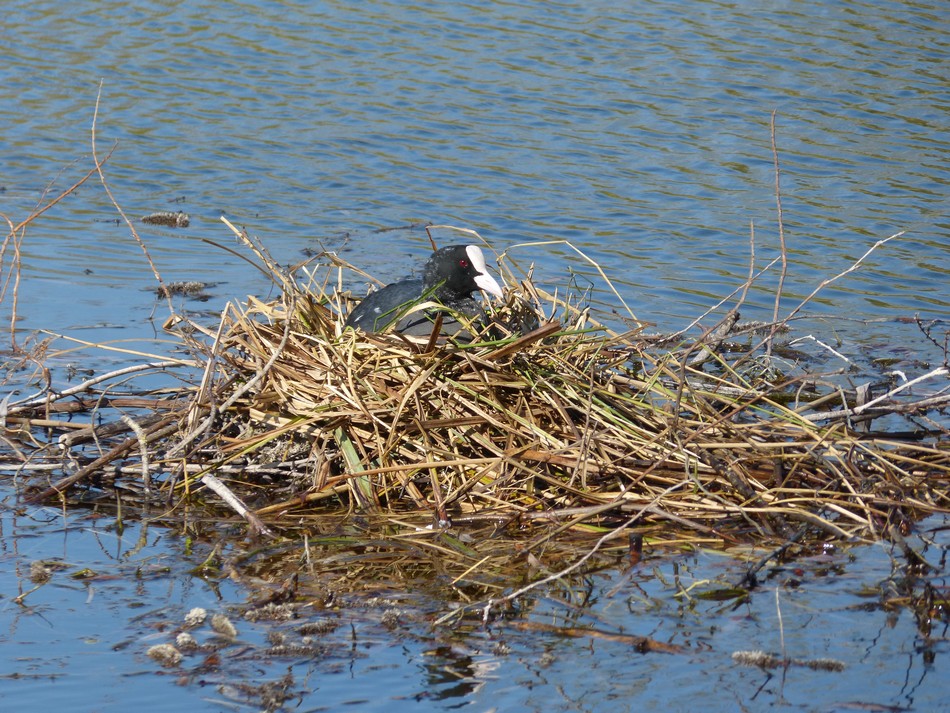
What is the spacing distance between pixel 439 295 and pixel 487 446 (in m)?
1.01

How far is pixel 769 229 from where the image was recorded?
792cm

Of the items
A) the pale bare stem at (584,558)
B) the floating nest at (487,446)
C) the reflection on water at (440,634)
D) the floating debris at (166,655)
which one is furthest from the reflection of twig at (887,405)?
the floating debris at (166,655)

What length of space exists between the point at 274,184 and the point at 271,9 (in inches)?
174

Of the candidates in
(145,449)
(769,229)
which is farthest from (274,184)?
(145,449)

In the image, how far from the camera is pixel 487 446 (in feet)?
13.5

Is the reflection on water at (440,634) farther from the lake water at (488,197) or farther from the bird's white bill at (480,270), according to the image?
the bird's white bill at (480,270)

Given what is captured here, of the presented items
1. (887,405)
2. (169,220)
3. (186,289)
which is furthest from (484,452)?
(169,220)

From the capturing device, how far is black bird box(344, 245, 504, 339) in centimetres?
473

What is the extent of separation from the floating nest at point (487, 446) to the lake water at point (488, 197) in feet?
0.91

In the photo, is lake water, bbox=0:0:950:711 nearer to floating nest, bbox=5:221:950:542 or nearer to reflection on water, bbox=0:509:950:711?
reflection on water, bbox=0:509:950:711

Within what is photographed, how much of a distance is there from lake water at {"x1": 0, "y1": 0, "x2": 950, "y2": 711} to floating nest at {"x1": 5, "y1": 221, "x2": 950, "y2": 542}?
0.91 feet

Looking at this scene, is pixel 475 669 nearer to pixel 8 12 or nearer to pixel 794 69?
pixel 794 69

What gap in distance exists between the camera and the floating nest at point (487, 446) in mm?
3957

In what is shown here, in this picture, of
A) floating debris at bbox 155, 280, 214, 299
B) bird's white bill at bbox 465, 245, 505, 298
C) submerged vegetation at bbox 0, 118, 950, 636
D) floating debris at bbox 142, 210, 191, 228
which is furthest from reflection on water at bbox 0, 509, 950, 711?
floating debris at bbox 142, 210, 191, 228
